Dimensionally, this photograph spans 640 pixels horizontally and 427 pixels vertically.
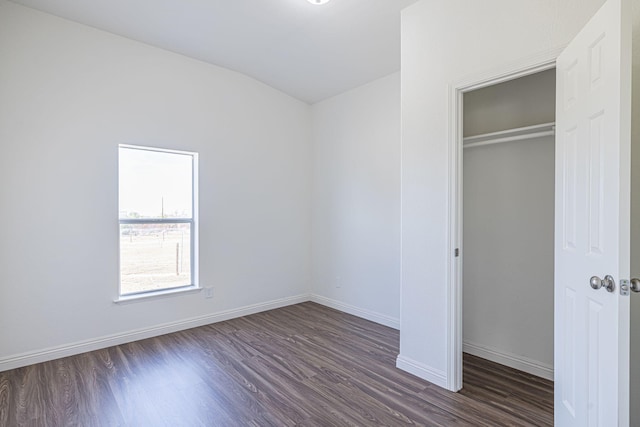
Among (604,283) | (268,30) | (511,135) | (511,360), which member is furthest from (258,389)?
(268,30)

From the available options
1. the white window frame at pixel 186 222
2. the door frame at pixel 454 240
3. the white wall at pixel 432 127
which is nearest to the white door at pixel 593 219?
the white wall at pixel 432 127

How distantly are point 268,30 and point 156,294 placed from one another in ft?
9.61

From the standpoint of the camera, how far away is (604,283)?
4.57 ft

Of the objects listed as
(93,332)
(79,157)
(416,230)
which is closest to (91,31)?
(79,157)

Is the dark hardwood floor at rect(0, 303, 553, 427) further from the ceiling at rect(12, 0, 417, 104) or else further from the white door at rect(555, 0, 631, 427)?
the ceiling at rect(12, 0, 417, 104)

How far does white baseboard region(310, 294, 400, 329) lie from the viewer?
12.6 feet

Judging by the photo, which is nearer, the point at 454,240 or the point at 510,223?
the point at 454,240

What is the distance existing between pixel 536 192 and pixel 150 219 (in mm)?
3685

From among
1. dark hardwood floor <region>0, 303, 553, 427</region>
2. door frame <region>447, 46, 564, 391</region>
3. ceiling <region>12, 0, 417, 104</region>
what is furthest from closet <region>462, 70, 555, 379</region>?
ceiling <region>12, 0, 417, 104</region>

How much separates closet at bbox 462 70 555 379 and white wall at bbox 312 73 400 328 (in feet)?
2.87

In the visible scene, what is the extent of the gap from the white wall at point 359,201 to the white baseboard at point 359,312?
0.01 meters

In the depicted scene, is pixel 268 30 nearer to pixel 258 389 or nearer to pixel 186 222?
pixel 186 222

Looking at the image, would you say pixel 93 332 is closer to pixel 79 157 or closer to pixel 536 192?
pixel 79 157

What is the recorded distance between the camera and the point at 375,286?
→ 407 cm
